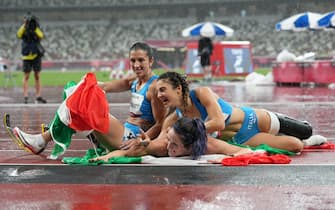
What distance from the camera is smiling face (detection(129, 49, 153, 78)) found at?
19.2ft

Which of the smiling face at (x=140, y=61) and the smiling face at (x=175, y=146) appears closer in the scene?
the smiling face at (x=175, y=146)

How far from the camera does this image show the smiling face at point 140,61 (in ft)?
19.2

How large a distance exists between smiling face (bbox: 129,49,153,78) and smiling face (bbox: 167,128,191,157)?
0.75m

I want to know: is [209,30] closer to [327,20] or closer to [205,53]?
[205,53]

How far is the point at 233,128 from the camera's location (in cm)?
597

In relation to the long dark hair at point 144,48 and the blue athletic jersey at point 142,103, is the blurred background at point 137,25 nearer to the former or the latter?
the blue athletic jersey at point 142,103

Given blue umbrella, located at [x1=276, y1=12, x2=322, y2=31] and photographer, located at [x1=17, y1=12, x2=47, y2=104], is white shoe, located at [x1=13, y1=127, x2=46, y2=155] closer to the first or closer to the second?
photographer, located at [x1=17, y1=12, x2=47, y2=104]

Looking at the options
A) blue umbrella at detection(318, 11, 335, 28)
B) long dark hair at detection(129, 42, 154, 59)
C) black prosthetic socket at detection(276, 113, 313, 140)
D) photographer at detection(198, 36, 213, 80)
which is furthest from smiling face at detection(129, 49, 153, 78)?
photographer at detection(198, 36, 213, 80)

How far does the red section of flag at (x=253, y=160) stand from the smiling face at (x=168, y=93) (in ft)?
2.05

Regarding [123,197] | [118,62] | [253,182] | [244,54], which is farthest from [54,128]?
[118,62]

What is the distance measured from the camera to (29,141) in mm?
5996

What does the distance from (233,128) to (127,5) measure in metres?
45.1

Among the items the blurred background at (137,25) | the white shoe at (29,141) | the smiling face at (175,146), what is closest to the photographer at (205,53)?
the white shoe at (29,141)

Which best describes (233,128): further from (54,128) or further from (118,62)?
(118,62)
